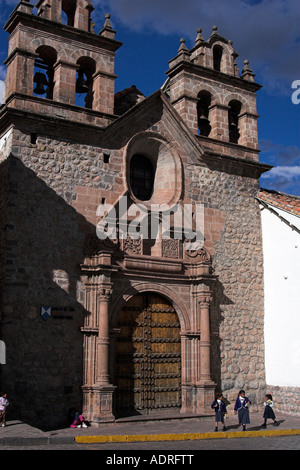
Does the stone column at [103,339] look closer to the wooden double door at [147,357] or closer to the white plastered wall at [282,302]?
the wooden double door at [147,357]

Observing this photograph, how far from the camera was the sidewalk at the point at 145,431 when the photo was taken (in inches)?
388

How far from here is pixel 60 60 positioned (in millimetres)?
14125

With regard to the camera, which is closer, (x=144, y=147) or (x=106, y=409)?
(x=106, y=409)

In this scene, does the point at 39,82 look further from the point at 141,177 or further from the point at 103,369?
the point at 103,369

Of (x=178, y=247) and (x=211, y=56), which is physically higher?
(x=211, y=56)

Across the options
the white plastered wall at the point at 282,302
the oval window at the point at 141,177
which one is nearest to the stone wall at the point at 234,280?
the white plastered wall at the point at 282,302

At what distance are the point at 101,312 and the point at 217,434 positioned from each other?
3.75 m

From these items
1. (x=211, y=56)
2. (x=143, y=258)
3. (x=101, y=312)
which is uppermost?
(x=211, y=56)

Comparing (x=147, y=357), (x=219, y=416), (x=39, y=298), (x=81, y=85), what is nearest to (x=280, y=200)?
(x=147, y=357)
